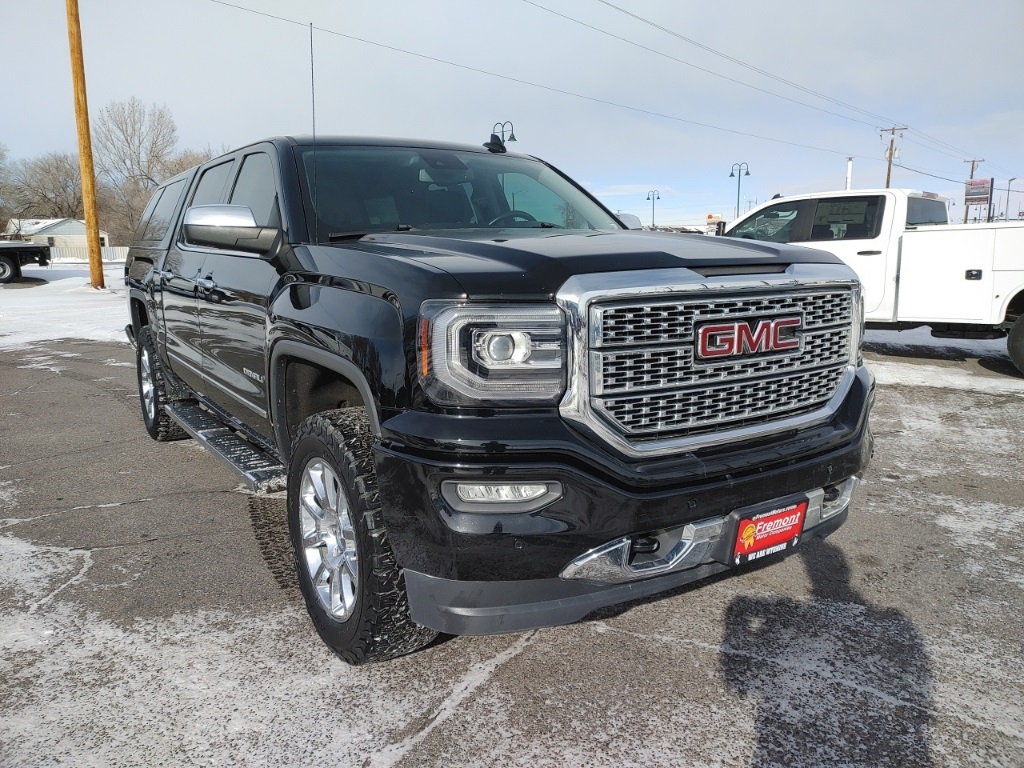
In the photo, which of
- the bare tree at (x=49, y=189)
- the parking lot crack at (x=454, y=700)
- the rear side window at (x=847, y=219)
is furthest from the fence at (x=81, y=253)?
the parking lot crack at (x=454, y=700)

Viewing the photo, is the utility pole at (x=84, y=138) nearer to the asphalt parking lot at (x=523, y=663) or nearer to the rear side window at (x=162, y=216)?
the rear side window at (x=162, y=216)

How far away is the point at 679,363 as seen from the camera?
2.35 m

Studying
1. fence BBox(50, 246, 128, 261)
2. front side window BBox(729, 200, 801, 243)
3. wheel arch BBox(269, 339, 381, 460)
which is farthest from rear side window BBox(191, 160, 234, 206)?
fence BBox(50, 246, 128, 261)

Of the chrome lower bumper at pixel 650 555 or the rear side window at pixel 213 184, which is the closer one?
the chrome lower bumper at pixel 650 555

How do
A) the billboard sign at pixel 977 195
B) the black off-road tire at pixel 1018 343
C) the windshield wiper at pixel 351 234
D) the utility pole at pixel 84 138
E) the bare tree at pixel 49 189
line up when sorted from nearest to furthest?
the windshield wiper at pixel 351 234
the black off-road tire at pixel 1018 343
the utility pole at pixel 84 138
the billboard sign at pixel 977 195
the bare tree at pixel 49 189

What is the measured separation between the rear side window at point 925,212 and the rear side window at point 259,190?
7.77 metres

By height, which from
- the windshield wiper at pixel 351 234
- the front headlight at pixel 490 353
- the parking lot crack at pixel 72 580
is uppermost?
the windshield wiper at pixel 351 234

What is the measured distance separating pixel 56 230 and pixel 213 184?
75.6 meters

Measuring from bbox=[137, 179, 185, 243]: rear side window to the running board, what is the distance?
4.03 feet

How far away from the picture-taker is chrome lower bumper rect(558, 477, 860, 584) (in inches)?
86.7

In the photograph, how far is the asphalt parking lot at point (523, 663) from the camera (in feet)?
7.38

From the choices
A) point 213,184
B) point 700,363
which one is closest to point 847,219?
point 213,184

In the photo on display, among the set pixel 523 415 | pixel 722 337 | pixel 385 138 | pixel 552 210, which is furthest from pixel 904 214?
pixel 523 415

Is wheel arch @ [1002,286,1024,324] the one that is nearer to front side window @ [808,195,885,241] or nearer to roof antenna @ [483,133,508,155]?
front side window @ [808,195,885,241]
